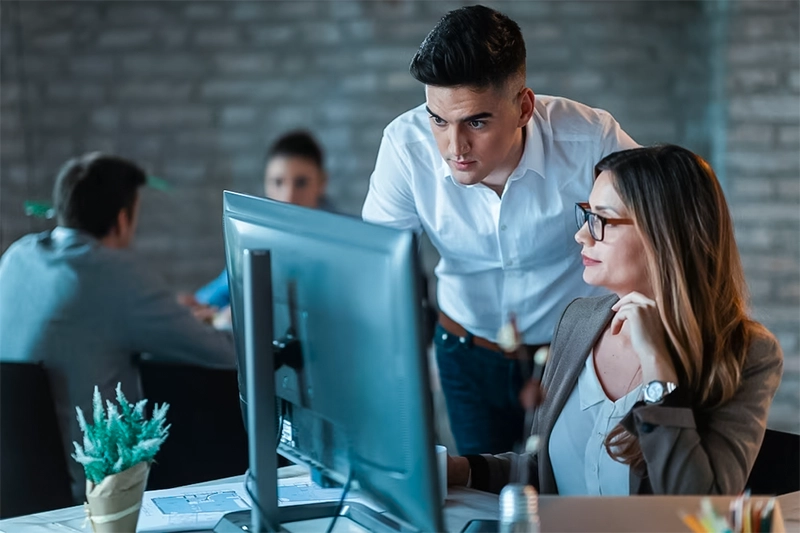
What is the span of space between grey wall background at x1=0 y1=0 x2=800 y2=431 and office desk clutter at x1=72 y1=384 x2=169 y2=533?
2850 millimetres

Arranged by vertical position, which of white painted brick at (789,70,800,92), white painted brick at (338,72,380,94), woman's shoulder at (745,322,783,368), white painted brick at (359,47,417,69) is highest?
white painted brick at (359,47,417,69)

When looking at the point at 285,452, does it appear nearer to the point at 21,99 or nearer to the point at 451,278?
the point at 451,278

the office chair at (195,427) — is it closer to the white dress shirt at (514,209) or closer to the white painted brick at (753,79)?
the white dress shirt at (514,209)

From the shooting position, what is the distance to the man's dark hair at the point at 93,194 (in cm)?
263

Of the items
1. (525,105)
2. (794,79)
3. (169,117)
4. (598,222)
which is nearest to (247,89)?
(169,117)

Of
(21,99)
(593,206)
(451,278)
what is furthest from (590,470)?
(21,99)

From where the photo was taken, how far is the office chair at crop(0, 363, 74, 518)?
2.34 meters

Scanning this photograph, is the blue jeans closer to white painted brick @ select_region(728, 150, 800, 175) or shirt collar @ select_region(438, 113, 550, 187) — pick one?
shirt collar @ select_region(438, 113, 550, 187)

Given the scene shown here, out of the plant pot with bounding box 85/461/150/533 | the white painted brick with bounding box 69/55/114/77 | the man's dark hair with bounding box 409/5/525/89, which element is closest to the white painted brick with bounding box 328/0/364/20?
the white painted brick with bounding box 69/55/114/77

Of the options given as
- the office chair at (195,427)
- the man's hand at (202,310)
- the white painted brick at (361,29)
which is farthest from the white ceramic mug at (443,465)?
the white painted brick at (361,29)

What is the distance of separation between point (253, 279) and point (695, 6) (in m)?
3.16

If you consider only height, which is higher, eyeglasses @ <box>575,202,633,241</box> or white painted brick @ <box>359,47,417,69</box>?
white painted brick @ <box>359,47,417,69</box>

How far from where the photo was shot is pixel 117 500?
1.35 meters

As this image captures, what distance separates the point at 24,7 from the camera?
4137mm
